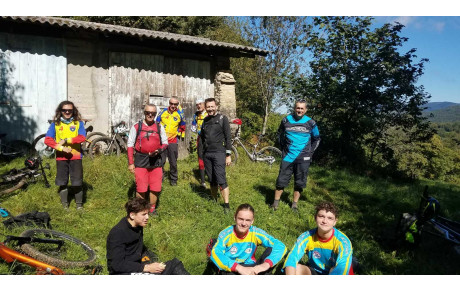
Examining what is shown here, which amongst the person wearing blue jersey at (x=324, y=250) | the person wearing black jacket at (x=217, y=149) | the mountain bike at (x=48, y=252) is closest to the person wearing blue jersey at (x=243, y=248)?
the person wearing blue jersey at (x=324, y=250)

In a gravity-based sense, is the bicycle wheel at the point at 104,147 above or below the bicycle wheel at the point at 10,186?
above

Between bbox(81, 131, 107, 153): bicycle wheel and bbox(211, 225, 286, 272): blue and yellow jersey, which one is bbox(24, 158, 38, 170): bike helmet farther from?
bbox(211, 225, 286, 272): blue and yellow jersey

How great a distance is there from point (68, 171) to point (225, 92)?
561 centimetres

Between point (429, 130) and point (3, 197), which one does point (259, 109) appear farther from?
point (3, 197)

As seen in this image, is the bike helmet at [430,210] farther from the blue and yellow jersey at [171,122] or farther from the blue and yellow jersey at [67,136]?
the blue and yellow jersey at [67,136]

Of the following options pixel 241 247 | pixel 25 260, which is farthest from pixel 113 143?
pixel 241 247

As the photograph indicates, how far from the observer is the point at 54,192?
5.41 meters

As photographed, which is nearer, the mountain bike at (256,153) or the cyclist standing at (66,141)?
the cyclist standing at (66,141)

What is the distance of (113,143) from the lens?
8.26 m

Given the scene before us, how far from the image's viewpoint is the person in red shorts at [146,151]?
15.4ft

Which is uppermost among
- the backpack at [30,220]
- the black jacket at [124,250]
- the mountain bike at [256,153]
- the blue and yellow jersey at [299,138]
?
the blue and yellow jersey at [299,138]

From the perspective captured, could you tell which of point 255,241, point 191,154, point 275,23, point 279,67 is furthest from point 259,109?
point 255,241

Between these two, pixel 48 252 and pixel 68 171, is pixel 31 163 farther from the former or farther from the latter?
pixel 48 252

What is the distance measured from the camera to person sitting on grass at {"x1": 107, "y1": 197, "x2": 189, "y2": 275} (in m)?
2.74
